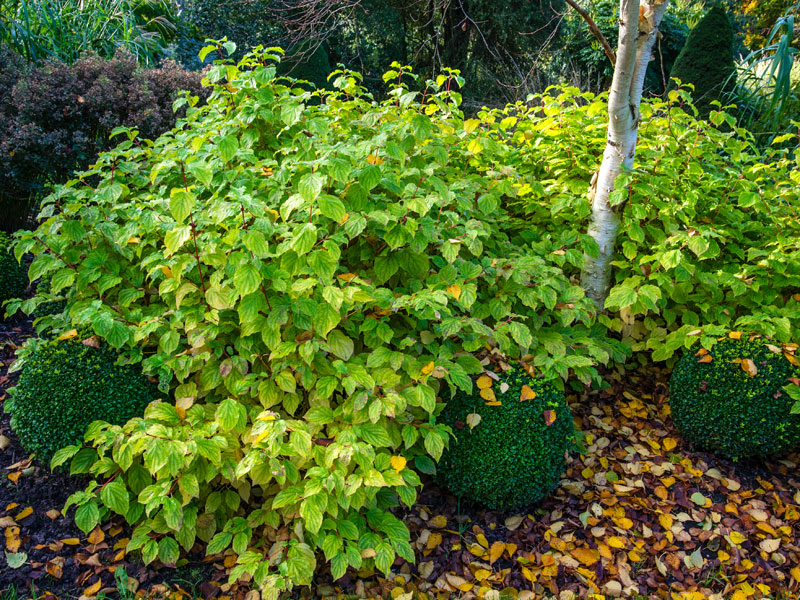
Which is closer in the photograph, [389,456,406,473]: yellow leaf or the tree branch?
[389,456,406,473]: yellow leaf

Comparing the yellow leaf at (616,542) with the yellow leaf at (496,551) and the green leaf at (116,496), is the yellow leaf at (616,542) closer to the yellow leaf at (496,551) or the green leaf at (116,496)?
the yellow leaf at (496,551)

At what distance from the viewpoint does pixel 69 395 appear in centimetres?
242

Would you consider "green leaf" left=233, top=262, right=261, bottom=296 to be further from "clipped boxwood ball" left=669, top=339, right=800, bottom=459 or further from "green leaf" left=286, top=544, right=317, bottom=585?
"clipped boxwood ball" left=669, top=339, right=800, bottom=459

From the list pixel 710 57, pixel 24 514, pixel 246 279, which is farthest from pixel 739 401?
pixel 710 57

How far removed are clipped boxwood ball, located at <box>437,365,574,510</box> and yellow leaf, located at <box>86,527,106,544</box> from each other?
144 cm

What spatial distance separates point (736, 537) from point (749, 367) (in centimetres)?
77

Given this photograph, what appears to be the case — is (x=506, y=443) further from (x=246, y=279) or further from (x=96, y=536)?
(x=96, y=536)

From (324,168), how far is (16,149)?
281cm

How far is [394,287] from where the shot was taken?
270 cm

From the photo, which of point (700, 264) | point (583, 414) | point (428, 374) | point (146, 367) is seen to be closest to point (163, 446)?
point (146, 367)

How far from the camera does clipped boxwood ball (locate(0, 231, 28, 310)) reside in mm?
3498

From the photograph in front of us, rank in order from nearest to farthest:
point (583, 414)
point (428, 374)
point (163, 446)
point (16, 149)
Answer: point (163, 446) → point (428, 374) → point (583, 414) → point (16, 149)

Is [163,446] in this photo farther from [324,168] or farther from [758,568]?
[758,568]

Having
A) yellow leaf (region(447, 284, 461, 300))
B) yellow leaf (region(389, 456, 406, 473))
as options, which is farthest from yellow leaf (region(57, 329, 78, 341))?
yellow leaf (region(447, 284, 461, 300))
